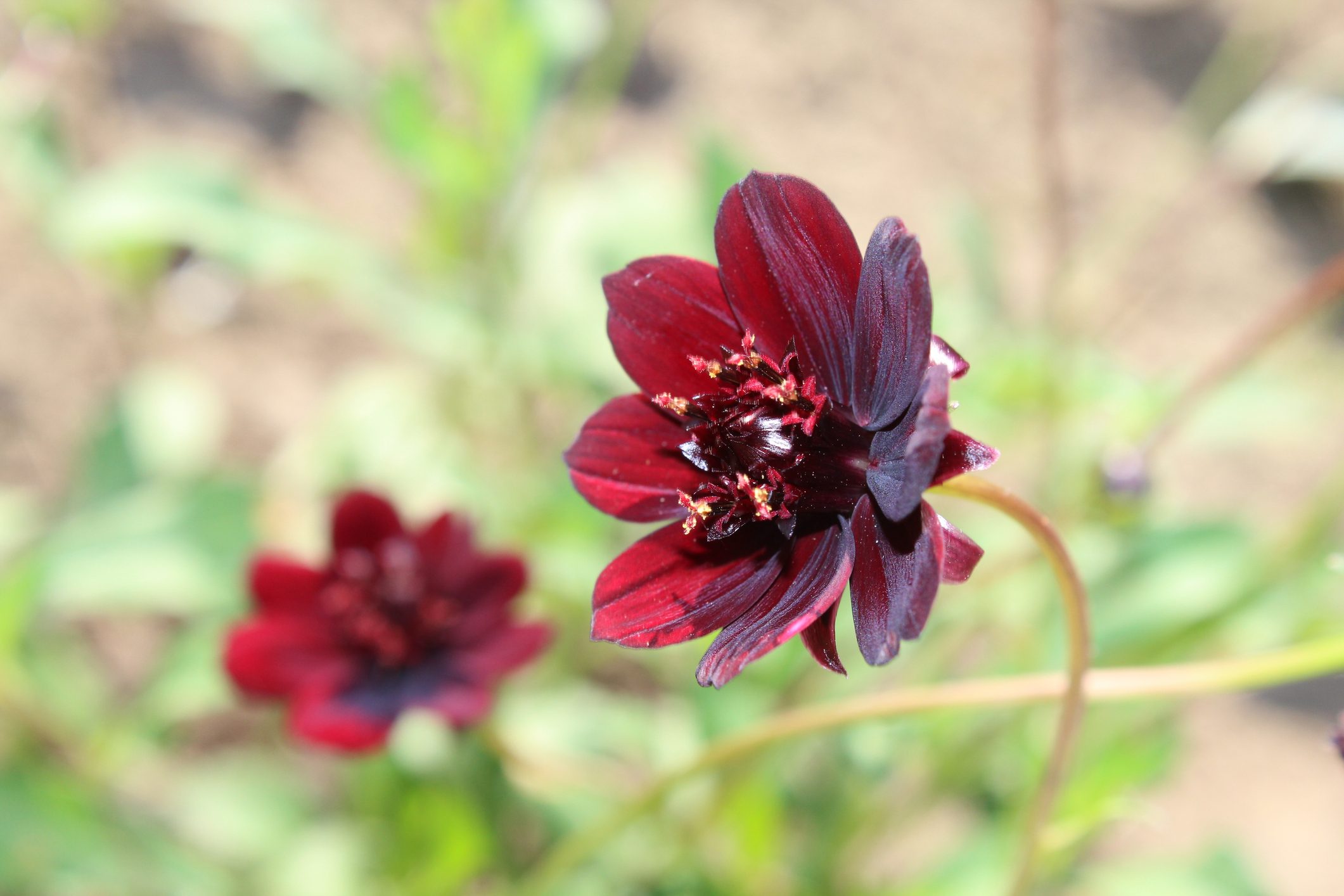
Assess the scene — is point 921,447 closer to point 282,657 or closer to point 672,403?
point 672,403

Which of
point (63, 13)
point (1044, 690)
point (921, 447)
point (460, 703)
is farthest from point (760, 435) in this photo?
point (63, 13)

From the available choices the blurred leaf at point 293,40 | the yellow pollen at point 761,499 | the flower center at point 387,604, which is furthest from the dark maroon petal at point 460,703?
the blurred leaf at point 293,40

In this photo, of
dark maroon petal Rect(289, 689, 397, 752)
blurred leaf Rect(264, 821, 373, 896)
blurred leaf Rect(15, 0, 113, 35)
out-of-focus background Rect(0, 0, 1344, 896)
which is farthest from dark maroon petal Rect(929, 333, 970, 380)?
blurred leaf Rect(15, 0, 113, 35)

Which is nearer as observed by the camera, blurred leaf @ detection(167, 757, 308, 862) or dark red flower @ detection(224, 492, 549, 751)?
dark red flower @ detection(224, 492, 549, 751)

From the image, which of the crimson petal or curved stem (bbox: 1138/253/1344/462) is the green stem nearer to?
→ the crimson petal

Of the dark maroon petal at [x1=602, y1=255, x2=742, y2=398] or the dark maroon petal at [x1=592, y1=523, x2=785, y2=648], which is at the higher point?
the dark maroon petal at [x1=602, y1=255, x2=742, y2=398]

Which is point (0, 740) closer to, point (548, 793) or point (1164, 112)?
point (548, 793)

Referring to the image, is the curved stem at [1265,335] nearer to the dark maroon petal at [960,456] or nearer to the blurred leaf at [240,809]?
the dark maroon petal at [960,456]

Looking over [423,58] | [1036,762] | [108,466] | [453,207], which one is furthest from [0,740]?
[423,58]
